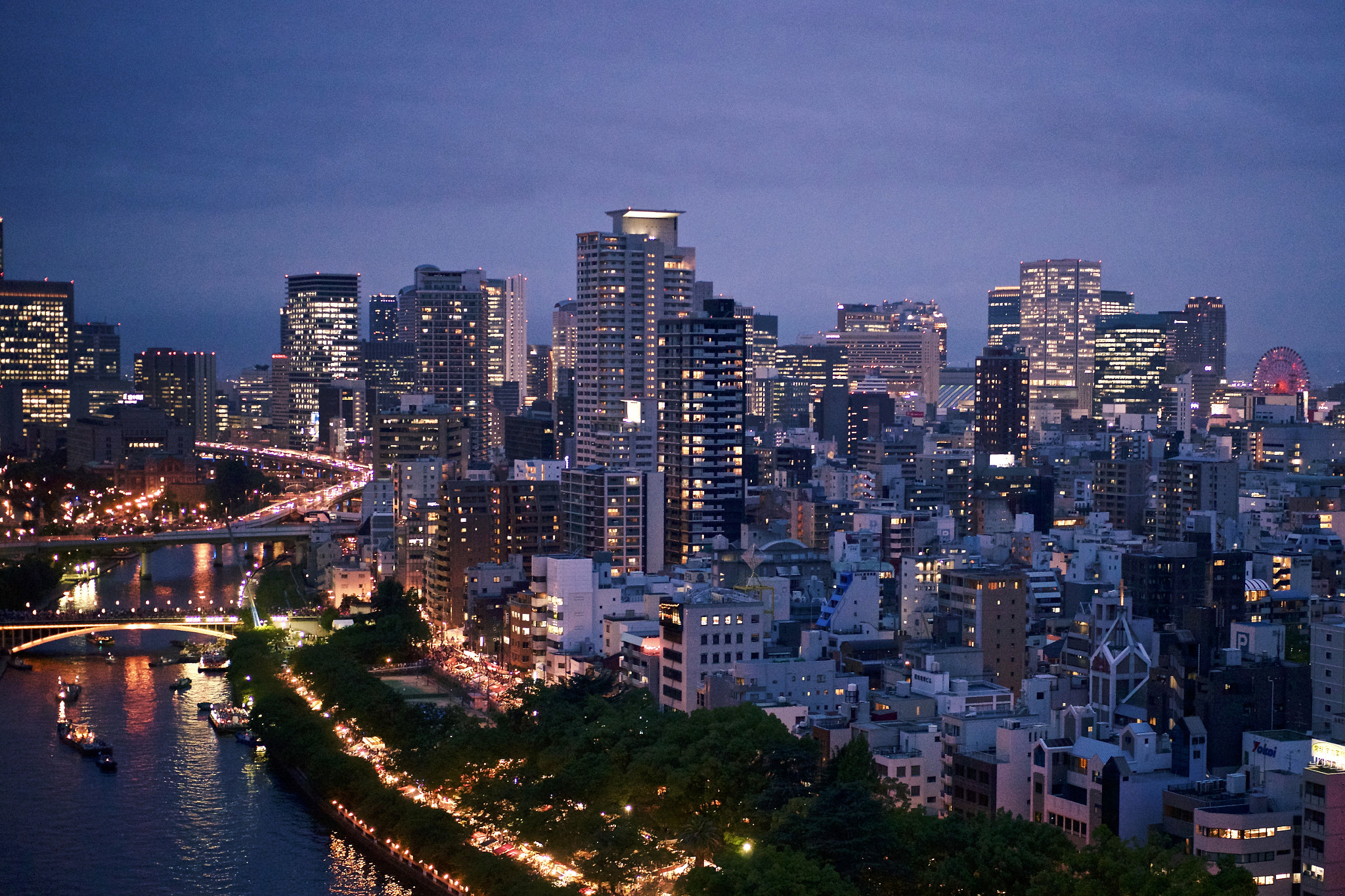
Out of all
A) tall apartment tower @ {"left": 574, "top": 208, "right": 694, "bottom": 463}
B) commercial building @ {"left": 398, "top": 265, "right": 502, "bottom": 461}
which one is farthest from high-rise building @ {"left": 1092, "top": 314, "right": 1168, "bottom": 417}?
tall apartment tower @ {"left": 574, "top": 208, "right": 694, "bottom": 463}

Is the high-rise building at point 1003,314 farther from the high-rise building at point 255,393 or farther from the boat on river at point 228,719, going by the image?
the boat on river at point 228,719

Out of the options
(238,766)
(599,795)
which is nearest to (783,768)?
(599,795)

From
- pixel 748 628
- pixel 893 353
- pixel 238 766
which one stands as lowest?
pixel 238 766

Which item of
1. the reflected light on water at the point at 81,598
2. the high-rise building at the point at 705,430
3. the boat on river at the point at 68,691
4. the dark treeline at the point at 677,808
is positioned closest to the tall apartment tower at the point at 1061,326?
the high-rise building at the point at 705,430

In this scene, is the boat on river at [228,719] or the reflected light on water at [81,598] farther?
the reflected light on water at [81,598]

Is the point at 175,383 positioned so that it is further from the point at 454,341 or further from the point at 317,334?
the point at 454,341

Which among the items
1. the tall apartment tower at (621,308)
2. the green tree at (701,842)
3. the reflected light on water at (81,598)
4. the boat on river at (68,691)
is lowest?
the boat on river at (68,691)

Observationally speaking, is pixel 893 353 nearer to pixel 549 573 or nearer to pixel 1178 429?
pixel 1178 429
